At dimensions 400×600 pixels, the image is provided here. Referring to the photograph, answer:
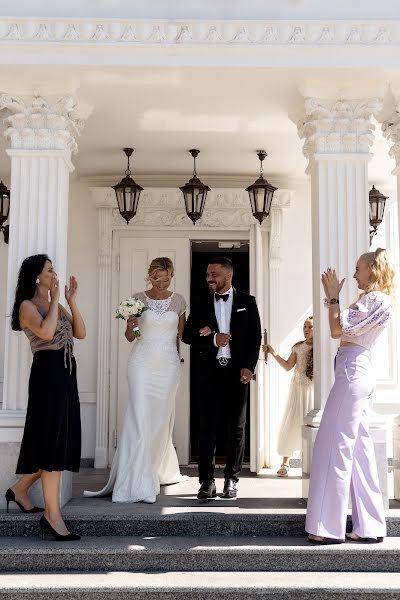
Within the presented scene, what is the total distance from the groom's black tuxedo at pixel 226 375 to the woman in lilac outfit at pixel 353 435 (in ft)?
3.30

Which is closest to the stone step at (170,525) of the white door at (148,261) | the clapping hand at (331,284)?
the clapping hand at (331,284)

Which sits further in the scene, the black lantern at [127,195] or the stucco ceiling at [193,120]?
the black lantern at [127,195]

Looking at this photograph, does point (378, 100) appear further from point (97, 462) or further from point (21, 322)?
point (97, 462)

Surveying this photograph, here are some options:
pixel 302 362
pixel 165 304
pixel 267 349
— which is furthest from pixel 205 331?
pixel 267 349

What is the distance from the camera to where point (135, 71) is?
4965 mm

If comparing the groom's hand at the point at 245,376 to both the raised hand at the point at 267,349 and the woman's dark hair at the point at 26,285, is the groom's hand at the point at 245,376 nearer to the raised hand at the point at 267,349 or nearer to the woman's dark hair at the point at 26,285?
the woman's dark hair at the point at 26,285

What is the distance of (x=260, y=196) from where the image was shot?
22.0ft

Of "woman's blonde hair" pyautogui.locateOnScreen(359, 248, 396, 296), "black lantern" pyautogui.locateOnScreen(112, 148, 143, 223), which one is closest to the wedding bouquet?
"black lantern" pyautogui.locateOnScreen(112, 148, 143, 223)

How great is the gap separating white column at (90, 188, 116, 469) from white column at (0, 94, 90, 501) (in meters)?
2.12

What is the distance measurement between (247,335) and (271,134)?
6.40 feet

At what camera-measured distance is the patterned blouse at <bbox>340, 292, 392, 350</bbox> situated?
429 centimetres

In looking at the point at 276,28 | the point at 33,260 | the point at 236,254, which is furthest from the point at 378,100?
the point at 236,254

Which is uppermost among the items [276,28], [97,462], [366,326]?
[276,28]

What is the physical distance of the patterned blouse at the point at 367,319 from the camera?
4.29 meters
